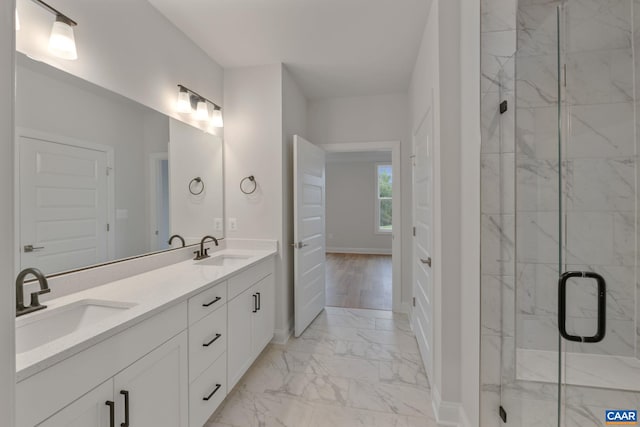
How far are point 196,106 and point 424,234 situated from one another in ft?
6.98

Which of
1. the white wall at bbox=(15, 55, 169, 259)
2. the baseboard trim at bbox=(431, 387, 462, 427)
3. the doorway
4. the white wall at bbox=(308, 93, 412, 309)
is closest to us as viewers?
the white wall at bbox=(15, 55, 169, 259)

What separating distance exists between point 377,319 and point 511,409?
6.52 ft

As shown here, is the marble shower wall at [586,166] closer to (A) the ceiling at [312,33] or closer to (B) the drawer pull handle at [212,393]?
(A) the ceiling at [312,33]

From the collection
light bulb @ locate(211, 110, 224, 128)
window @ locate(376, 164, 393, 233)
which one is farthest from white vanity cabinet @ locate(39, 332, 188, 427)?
window @ locate(376, 164, 393, 233)

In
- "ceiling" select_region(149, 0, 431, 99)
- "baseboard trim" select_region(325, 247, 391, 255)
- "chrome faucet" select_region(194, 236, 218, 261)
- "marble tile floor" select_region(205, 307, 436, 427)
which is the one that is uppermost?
"ceiling" select_region(149, 0, 431, 99)

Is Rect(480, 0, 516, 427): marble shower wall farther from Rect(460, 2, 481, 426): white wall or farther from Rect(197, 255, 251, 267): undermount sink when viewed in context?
Rect(197, 255, 251, 267): undermount sink

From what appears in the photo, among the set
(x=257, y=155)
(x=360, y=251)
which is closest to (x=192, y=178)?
(x=257, y=155)

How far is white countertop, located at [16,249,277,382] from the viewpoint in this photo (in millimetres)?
862

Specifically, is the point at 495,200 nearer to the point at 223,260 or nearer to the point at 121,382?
the point at 121,382

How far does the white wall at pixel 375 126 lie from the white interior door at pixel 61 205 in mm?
2531

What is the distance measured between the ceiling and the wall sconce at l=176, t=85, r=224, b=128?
Answer: 0.44 m

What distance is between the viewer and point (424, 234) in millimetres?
2318

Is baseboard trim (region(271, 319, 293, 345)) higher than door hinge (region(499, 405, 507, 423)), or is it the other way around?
door hinge (region(499, 405, 507, 423))

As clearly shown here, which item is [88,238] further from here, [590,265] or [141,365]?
[590,265]
